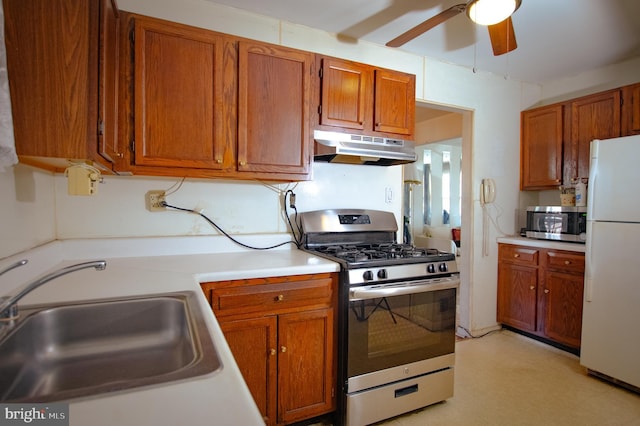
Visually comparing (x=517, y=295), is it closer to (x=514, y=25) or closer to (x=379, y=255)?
(x=379, y=255)

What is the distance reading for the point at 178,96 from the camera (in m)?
1.71

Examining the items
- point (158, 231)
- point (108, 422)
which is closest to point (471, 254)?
point (158, 231)

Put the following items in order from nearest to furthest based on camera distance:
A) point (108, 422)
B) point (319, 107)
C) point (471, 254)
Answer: point (108, 422) < point (319, 107) < point (471, 254)

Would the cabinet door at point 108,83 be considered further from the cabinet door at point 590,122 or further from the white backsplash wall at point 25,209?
the cabinet door at point 590,122

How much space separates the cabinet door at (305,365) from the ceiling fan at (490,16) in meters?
1.66

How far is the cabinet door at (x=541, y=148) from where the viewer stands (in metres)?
3.05

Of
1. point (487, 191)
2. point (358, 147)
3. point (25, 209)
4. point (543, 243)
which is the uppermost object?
point (358, 147)

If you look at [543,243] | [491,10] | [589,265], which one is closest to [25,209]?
[491,10]

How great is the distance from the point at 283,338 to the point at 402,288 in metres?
0.70

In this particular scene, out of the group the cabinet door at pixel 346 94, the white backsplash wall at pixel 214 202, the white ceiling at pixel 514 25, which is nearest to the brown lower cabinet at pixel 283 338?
the white backsplash wall at pixel 214 202

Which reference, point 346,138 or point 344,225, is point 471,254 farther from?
point 346,138

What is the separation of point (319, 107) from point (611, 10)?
1.98m

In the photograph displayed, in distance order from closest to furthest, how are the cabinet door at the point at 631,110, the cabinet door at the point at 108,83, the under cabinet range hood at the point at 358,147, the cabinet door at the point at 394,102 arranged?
1. the cabinet door at the point at 108,83
2. the under cabinet range hood at the point at 358,147
3. the cabinet door at the point at 394,102
4. the cabinet door at the point at 631,110

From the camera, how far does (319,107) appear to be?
208 centimetres
